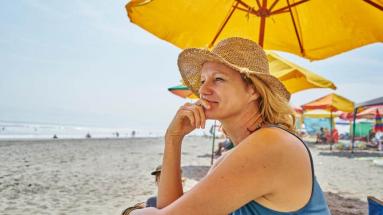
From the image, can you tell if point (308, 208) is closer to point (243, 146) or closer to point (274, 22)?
point (243, 146)

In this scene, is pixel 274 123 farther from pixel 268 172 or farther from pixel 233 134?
pixel 268 172

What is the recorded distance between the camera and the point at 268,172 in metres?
1.06

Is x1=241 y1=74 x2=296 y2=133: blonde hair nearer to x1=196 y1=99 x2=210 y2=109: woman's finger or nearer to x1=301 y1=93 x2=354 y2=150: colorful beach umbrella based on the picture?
x1=196 y1=99 x2=210 y2=109: woman's finger

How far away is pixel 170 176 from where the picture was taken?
148 cm

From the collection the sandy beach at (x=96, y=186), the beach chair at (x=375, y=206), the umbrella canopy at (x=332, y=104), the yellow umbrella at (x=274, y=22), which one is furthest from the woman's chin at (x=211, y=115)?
the umbrella canopy at (x=332, y=104)

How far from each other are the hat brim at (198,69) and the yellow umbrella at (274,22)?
1790 mm

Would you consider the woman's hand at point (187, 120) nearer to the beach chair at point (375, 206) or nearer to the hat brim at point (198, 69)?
the hat brim at point (198, 69)

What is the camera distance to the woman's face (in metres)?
1.45

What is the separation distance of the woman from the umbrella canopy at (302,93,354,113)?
14133 mm

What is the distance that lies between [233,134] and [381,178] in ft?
27.1

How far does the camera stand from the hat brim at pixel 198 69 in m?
1.47

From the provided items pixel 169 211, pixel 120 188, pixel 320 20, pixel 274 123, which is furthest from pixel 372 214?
pixel 120 188

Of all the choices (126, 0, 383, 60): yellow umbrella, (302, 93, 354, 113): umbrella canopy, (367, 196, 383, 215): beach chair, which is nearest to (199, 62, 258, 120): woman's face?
(367, 196, 383, 215): beach chair

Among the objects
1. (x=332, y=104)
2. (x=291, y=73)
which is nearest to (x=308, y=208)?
(x=291, y=73)
